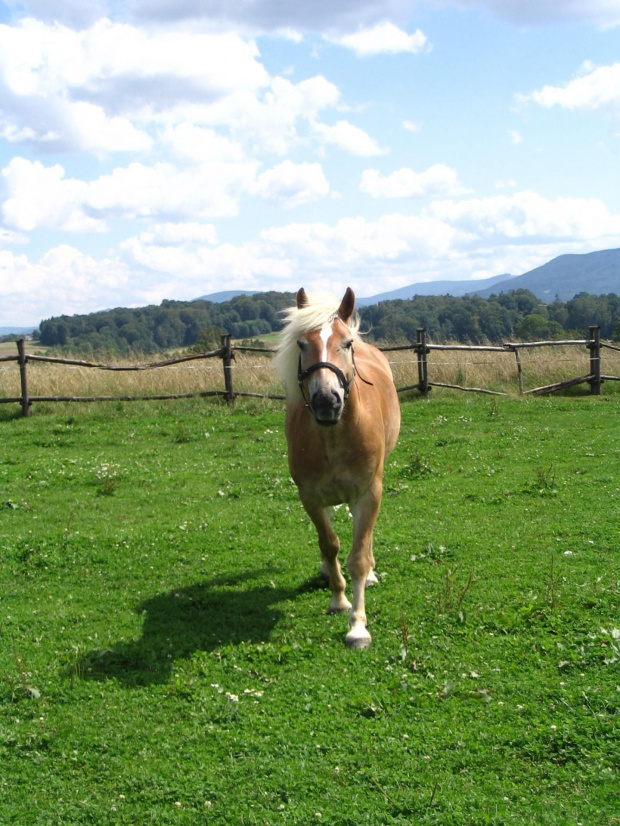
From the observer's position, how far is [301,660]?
5133 millimetres

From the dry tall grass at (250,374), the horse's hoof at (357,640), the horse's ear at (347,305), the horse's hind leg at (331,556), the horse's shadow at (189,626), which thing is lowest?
the horse's shadow at (189,626)

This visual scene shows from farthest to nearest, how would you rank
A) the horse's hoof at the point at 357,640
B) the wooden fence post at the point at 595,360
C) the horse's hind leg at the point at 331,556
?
the wooden fence post at the point at 595,360 < the horse's hind leg at the point at 331,556 < the horse's hoof at the point at 357,640

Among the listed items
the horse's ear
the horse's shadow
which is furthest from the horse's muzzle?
the horse's shadow

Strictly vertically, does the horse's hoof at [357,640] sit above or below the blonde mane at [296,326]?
below

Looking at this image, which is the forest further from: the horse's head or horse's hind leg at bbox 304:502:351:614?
the horse's head

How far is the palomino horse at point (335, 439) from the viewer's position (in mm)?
5289

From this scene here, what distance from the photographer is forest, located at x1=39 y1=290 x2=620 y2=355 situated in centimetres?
3581

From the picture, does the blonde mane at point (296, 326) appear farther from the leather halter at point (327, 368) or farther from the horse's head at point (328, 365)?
the leather halter at point (327, 368)

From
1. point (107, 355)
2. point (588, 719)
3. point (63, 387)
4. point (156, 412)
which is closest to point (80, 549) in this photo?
point (588, 719)

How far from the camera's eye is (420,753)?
3.90m

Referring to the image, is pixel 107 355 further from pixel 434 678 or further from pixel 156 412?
pixel 434 678

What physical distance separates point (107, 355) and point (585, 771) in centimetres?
1861

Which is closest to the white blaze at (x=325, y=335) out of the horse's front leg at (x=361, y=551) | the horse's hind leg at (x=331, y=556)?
the horse's front leg at (x=361, y=551)

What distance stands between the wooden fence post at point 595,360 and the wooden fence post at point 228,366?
945 centimetres
